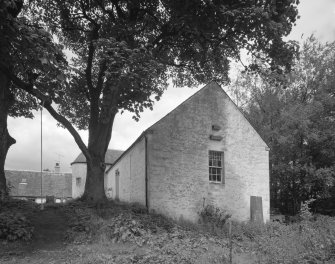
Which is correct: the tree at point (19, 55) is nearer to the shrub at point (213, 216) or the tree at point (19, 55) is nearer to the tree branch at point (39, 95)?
the tree branch at point (39, 95)

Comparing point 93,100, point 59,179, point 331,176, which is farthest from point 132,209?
point 59,179

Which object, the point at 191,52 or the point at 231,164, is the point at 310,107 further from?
the point at 191,52

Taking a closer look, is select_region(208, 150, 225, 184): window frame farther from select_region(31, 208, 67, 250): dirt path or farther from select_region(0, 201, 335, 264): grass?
select_region(31, 208, 67, 250): dirt path

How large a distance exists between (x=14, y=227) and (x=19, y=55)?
21.5 feet

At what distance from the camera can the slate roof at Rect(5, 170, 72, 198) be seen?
52.8m

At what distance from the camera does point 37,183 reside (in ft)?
179

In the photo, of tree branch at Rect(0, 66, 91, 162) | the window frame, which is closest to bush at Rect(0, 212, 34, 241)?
tree branch at Rect(0, 66, 91, 162)

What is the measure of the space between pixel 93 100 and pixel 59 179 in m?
40.1

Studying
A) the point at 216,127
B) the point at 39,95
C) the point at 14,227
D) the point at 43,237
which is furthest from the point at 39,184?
the point at 14,227

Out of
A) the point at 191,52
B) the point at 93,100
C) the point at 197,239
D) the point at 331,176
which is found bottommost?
the point at 197,239

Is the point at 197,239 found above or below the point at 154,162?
below

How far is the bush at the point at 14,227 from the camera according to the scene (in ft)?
45.3

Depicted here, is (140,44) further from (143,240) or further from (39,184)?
(39,184)

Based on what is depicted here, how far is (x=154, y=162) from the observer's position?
20.5 metres
